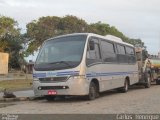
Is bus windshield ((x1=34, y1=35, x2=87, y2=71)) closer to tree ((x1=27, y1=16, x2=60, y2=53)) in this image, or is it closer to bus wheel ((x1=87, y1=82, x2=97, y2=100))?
bus wheel ((x1=87, y1=82, x2=97, y2=100))

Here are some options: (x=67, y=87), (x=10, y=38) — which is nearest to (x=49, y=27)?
(x=10, y=38)

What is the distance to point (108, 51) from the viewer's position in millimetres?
22531

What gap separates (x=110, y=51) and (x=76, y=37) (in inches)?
137

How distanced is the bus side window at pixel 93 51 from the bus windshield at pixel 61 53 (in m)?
0.41

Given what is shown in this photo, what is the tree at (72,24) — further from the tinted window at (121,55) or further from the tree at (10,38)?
the tinted window at (121,55)

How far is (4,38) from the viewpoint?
93.2 meters

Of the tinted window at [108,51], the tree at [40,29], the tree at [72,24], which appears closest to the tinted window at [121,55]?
the tinted window at [108,51]

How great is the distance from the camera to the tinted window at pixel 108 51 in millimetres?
21761

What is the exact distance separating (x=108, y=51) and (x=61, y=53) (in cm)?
381

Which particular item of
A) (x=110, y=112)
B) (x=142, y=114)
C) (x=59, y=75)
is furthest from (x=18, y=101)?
(x=142, y=114)

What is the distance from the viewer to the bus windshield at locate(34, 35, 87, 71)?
62.0ft

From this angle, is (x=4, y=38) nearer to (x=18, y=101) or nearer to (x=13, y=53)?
(x=13, y=53)

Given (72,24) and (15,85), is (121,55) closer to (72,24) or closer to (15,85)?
(15,85)

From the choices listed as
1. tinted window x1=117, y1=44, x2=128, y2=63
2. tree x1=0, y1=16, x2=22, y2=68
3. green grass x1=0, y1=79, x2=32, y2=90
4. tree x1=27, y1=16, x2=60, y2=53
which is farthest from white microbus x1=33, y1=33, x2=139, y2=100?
tree x1=0, y1=16, x2=22, y2=68
